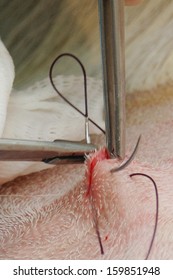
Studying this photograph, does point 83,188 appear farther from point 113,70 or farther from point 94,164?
point 113,70

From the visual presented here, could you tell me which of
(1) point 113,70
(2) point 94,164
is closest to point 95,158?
(2) point 94,164

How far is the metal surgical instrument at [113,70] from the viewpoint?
2.03 ft

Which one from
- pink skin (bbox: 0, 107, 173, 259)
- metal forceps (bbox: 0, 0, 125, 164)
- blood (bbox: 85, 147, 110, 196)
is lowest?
pink skin (bbox: 0, 107, 173, 259)

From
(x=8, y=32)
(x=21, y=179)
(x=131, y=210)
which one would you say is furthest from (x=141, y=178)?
(x=8, y=32)

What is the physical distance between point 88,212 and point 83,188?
0.12ft

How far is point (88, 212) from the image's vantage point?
72 centimetres

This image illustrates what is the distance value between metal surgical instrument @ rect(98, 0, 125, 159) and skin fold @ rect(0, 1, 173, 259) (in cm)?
4

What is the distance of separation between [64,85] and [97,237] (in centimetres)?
23

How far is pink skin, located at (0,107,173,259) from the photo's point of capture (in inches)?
27.6

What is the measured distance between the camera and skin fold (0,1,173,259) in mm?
703

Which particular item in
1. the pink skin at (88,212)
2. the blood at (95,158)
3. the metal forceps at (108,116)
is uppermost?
the metal forceps at (108,116)

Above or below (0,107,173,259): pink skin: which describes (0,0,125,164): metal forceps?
above
